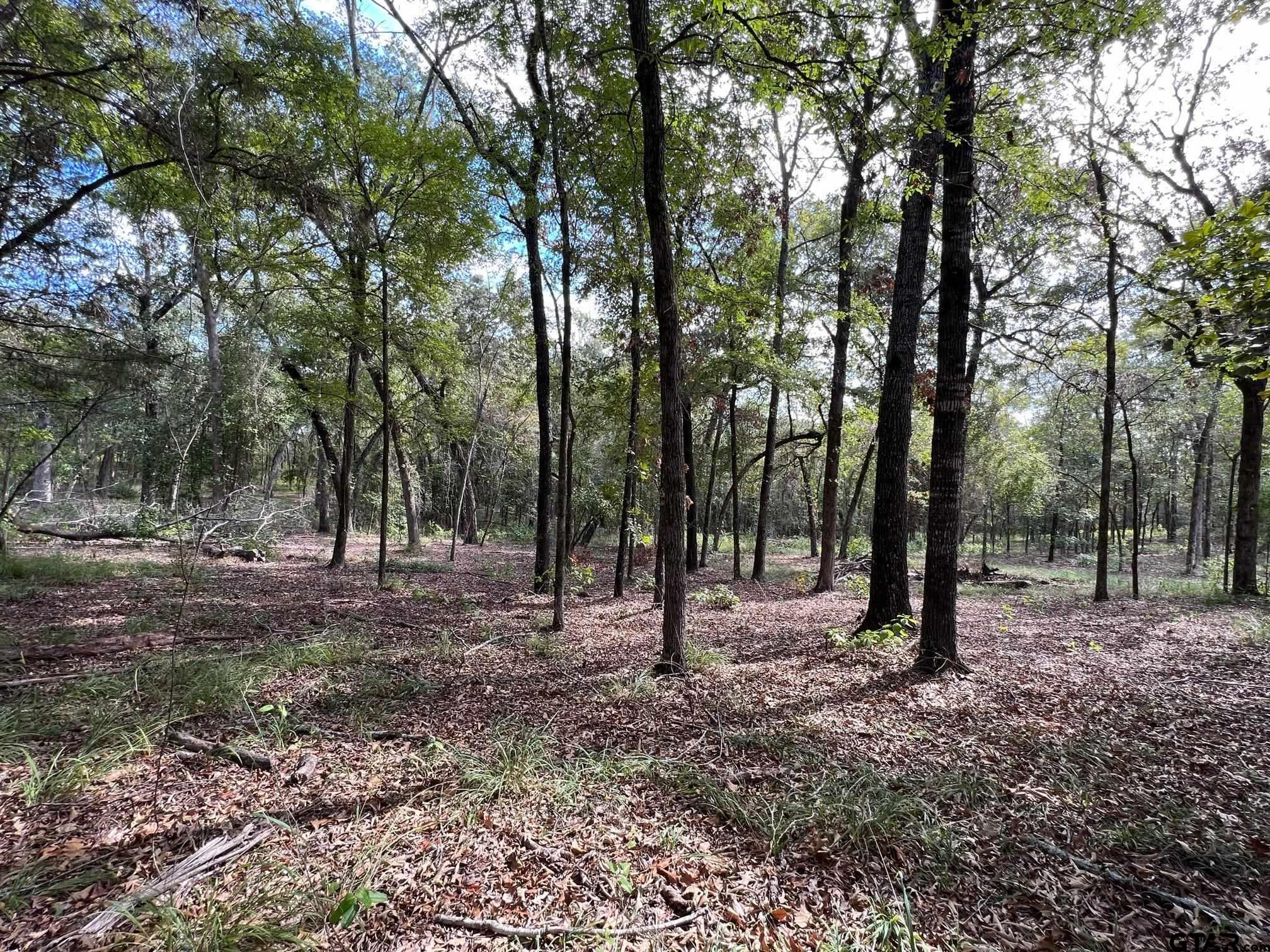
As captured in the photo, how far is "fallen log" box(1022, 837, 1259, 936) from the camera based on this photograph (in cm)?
199

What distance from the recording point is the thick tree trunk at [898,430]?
643 cm

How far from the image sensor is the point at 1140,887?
2.23m

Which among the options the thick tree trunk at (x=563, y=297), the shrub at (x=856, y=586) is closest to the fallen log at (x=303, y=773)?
the thick tree trunk at (x=563, y=297)

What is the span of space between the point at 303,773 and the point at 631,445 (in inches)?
256

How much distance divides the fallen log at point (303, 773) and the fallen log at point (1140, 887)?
416cm

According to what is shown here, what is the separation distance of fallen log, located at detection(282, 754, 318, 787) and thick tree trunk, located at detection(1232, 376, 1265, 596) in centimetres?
1677

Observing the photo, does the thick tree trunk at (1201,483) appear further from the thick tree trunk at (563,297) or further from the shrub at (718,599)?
the thick tree trunk at (563,297)

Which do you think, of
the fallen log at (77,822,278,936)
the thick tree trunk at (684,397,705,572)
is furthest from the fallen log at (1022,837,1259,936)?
the thick tree trunk at (684,397,705,572)

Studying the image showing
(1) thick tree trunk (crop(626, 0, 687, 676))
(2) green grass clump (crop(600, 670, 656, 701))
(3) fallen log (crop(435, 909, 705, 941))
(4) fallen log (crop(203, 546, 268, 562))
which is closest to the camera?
(3) fallen log (crop(435, 909, 705, 941))

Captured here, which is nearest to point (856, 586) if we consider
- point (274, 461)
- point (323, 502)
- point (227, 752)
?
point (227, 752)

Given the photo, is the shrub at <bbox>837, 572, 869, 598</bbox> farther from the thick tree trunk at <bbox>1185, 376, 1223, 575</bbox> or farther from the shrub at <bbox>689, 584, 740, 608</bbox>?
the thick tree trunk at <bbox>1185, 376, 1223, 575</bbox>

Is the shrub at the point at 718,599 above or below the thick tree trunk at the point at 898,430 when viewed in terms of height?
below

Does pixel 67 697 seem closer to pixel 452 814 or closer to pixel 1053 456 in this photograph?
pixel 452 814

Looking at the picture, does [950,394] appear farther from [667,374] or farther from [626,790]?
[626,790]
